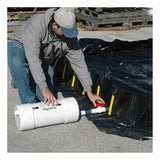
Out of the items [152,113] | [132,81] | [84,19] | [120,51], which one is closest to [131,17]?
[84,19]

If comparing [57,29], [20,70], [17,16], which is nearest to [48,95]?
[20,70]

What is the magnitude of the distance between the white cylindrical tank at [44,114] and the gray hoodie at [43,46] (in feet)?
0.93

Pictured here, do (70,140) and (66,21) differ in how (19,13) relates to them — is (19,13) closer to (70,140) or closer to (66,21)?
(66,21)

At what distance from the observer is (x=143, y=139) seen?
10.4ft

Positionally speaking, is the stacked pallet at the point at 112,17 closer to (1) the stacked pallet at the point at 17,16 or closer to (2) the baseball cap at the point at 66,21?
(1) the stacked pallet at the point at 17,16

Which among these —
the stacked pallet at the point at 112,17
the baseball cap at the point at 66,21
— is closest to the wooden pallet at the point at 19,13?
the stacked pallet at the point at 112,17

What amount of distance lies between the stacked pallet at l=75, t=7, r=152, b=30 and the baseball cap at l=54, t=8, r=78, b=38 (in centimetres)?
452

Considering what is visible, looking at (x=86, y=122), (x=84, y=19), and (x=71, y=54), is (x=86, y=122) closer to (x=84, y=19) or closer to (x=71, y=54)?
(x=71, y=54)

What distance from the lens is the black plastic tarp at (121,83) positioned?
131 inches

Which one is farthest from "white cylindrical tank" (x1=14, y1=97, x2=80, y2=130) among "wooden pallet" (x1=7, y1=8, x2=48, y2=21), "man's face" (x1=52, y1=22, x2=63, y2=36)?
"wooden pallet" (x1=7, y1=8, x2=48, y2=21)

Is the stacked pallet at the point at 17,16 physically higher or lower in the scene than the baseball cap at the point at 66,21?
higher

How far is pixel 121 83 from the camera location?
12.1ft

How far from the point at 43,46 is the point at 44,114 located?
2.69ft

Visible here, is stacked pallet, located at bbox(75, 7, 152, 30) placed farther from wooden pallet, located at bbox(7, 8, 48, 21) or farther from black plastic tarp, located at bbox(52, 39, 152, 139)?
black plastic tarp, located at bbox(52, 39, 152, 139)
